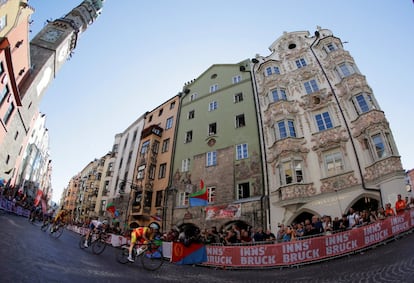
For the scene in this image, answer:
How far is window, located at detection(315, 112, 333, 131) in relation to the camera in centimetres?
1723

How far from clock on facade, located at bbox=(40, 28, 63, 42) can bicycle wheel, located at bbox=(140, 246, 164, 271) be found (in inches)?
1783

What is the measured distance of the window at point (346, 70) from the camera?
18.0 metres

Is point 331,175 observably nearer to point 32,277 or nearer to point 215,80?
point 32,277

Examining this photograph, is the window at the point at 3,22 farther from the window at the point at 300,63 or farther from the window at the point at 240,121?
the window at the point at 300,63

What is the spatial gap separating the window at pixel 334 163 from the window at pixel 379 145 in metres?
2.09

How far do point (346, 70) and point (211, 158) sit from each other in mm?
14010

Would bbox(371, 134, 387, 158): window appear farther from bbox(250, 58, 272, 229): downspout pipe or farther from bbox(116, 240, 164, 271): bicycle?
bbox(116, 240, 164, 271): bicycle

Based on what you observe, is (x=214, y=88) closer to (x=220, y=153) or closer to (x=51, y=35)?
(x=220, y=153)

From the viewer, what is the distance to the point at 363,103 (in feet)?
52.8

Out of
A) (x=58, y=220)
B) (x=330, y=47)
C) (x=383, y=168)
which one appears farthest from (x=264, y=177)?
(x=58, y=220)

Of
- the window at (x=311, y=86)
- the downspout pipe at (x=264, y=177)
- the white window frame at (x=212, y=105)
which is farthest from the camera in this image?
the white window frame at (x=212, y=105)

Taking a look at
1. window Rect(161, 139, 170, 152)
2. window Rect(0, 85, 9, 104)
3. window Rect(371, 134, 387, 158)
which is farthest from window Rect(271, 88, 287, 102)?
window Rect(0, 85, 9, 104)

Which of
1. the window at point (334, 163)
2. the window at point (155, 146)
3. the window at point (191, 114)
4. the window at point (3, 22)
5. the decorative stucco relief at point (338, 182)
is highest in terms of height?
the window at point (3, 22)

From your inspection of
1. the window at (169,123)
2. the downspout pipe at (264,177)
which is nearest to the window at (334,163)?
the downspout pipe at (264,177)
